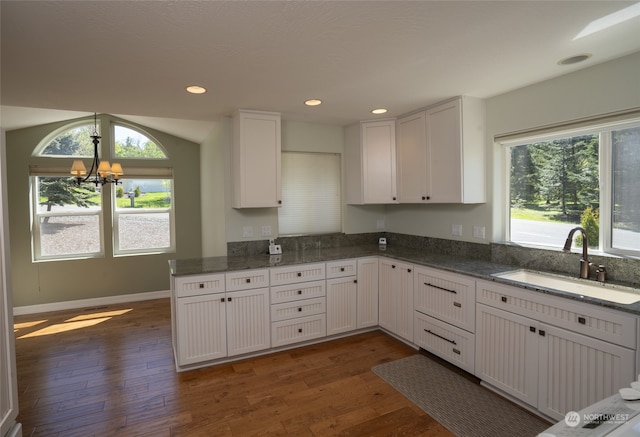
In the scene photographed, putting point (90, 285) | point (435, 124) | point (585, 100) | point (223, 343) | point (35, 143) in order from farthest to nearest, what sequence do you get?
point (90, 285) → point (35, 143) → point (435, 124) → point (223, 343) → point (585, 100)

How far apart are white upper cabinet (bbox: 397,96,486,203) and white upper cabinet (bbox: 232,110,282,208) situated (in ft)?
4.67

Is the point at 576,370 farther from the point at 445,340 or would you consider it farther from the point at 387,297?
the point at 387,297

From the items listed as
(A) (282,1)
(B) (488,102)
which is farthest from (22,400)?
(B) (488,102)

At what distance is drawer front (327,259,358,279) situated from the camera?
336cm

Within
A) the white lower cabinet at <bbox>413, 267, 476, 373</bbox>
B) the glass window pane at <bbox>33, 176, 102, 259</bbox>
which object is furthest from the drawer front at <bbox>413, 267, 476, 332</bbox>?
the glass window pane at <bbox>33, 176, 102, 259</bbox>

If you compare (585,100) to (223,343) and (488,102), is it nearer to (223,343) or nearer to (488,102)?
(488,102)

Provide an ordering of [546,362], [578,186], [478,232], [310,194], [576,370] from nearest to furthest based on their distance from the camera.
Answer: [576,370] < [546,362] < [578,186] < [478,232] < [310,194]

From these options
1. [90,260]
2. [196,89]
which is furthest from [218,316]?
[90,260]

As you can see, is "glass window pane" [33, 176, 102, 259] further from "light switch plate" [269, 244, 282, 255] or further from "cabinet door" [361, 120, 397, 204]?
"cabinet door" [361, 120, 397, 204]

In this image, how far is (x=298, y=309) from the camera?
3242 millimetres

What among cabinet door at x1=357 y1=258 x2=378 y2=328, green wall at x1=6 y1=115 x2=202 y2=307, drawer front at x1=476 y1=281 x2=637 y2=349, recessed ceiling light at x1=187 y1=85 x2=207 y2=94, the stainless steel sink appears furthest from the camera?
green wall at x1=6 y1=115 x2=202 y2=307

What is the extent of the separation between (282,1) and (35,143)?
4.81 m

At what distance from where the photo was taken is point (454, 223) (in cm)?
339

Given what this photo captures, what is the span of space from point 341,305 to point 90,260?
3.82 m
